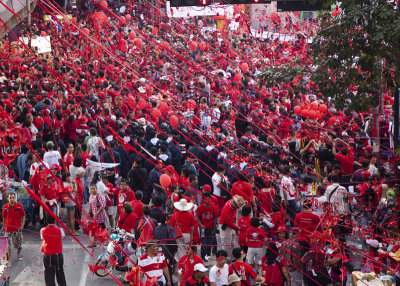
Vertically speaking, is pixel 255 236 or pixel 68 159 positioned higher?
pixel 68 159

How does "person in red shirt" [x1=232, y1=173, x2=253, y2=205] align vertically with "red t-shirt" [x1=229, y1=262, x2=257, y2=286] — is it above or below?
above

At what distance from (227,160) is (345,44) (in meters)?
3.77

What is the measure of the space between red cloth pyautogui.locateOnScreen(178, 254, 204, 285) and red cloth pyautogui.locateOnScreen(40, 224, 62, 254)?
2033 mm

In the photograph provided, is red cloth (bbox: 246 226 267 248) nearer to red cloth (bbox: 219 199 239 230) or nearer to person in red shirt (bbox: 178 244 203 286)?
red cloth (bbox: 219 199 239 230)

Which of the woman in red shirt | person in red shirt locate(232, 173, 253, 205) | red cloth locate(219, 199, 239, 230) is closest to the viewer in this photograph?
the woman in red shirt

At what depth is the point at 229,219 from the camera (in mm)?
10977

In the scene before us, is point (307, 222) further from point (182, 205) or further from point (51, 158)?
point (51, 158)

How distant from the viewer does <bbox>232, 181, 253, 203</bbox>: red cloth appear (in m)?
11.6

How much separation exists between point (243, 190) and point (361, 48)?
10.3ft

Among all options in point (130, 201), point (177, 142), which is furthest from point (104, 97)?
point (130, 201)

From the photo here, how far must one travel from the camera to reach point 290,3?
1869 cm

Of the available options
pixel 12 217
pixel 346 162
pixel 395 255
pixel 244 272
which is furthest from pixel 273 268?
pixel 346 162

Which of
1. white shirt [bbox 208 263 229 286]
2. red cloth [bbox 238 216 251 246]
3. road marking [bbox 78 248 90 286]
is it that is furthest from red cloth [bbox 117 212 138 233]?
white shirt [bbox 208 263 229 286]

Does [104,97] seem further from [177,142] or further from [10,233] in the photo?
[10,233]
